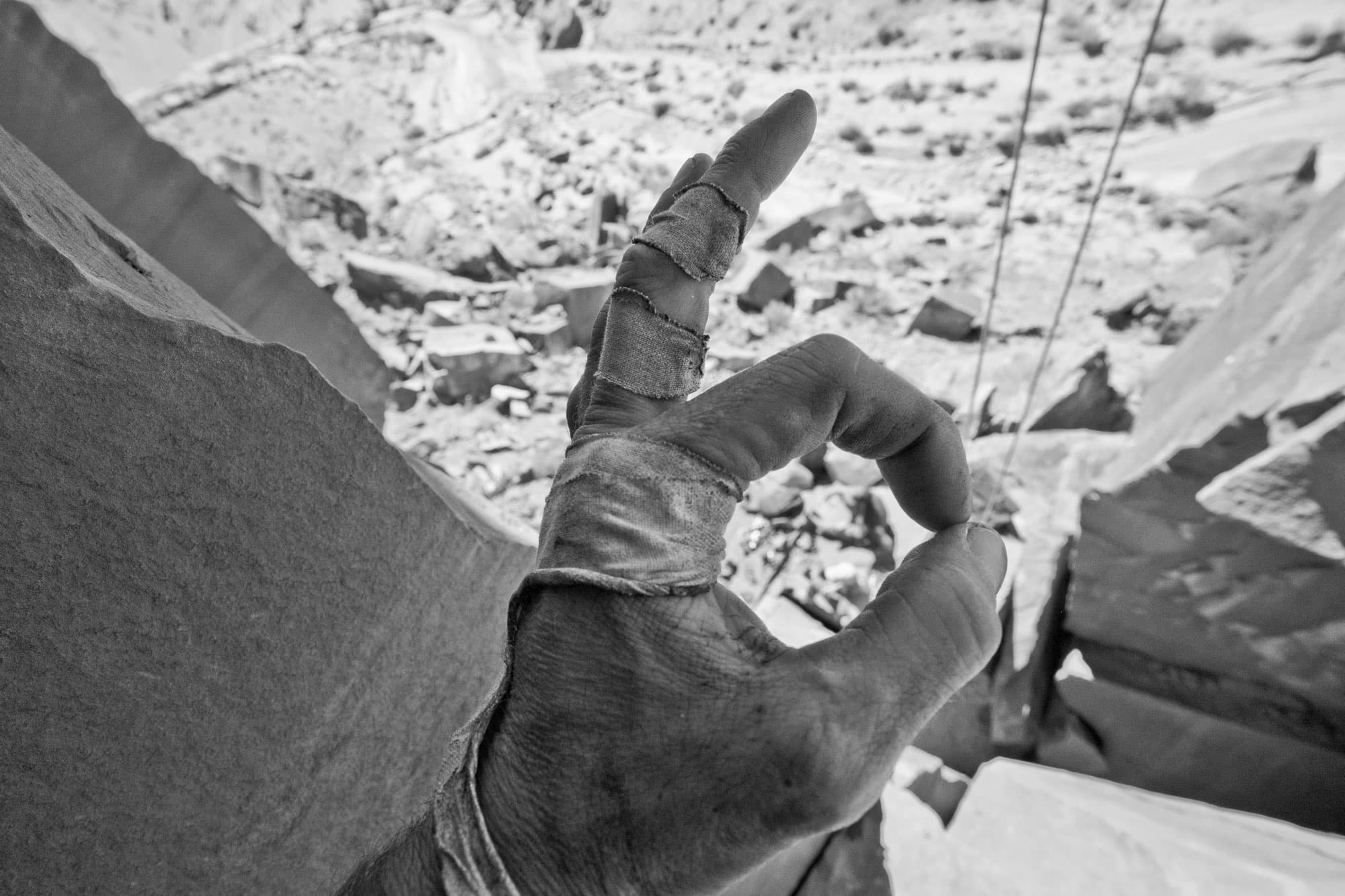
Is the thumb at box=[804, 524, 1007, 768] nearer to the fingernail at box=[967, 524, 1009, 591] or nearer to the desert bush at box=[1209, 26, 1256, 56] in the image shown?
the fingernail at box=[967, 524, 1009, 591]

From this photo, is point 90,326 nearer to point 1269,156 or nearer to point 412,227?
point 412,227

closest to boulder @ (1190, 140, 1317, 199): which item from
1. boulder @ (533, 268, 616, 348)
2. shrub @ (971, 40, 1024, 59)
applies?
boulder @ (533, 268, 616, 348)

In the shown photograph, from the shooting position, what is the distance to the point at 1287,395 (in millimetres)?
2025

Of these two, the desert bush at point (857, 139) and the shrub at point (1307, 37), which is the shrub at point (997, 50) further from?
the desert bush at point (857, 139)

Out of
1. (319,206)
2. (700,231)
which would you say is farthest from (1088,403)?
(319,206)

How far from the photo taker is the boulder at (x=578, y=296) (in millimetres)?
5434

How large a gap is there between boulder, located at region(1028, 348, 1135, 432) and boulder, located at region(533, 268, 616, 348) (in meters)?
3.10

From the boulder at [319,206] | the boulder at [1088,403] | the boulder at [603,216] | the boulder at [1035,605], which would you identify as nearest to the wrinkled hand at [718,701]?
A: the boulder at [1035,605]

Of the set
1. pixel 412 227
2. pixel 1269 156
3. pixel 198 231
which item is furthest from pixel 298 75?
pixel 1269 156

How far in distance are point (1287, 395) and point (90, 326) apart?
9.18ft

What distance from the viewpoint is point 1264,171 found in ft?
19.1

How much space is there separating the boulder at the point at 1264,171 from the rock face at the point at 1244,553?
12.1 feet

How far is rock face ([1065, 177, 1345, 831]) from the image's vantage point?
201 cm

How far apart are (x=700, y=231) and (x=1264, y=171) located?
23.9ft
